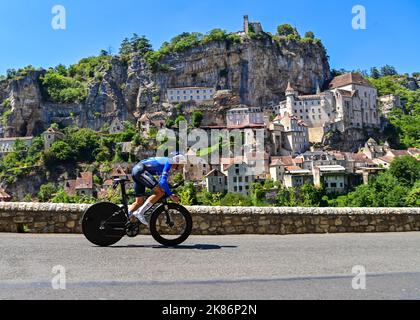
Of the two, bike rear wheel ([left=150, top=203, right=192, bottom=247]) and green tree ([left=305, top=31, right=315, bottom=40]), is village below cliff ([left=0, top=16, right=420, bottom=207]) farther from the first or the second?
bike rear wheel ([left=150, top=203, right=192, bottom=247])

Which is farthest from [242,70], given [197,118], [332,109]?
[332,109]

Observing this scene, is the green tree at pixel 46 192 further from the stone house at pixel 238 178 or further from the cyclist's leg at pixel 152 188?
the cyclist's leg at pixel 152 188

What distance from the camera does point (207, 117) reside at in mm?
97562

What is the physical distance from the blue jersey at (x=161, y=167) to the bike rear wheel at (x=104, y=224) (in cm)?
79

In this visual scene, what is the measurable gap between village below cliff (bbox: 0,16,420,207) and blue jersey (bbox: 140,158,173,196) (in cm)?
6308

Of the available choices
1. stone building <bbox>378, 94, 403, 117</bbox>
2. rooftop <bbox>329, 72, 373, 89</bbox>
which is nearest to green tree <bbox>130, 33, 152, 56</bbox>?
rooftop <bbox>329, 72, 373, 89</bbox>

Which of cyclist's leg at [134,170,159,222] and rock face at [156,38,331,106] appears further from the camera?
rock face at [156,38,331,106]

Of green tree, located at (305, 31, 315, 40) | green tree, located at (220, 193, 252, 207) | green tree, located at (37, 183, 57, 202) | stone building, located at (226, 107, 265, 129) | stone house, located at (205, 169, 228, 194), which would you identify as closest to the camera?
green tree, located at (220, 193, 252, 207)

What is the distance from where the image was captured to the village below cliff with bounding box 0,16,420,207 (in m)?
77.2

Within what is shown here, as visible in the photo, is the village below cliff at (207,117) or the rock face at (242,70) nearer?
the village below cliff at (207,117)

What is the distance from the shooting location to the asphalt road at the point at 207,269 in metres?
4.72

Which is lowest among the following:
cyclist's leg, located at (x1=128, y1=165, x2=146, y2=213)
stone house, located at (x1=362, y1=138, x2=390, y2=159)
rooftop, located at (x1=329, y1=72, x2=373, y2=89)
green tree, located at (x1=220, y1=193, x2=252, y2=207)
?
green tree, located at (x1=220, y1=193, x2=252, y2=207)

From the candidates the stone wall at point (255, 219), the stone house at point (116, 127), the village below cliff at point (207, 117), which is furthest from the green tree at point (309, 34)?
the stone wall at point (255, 219)
